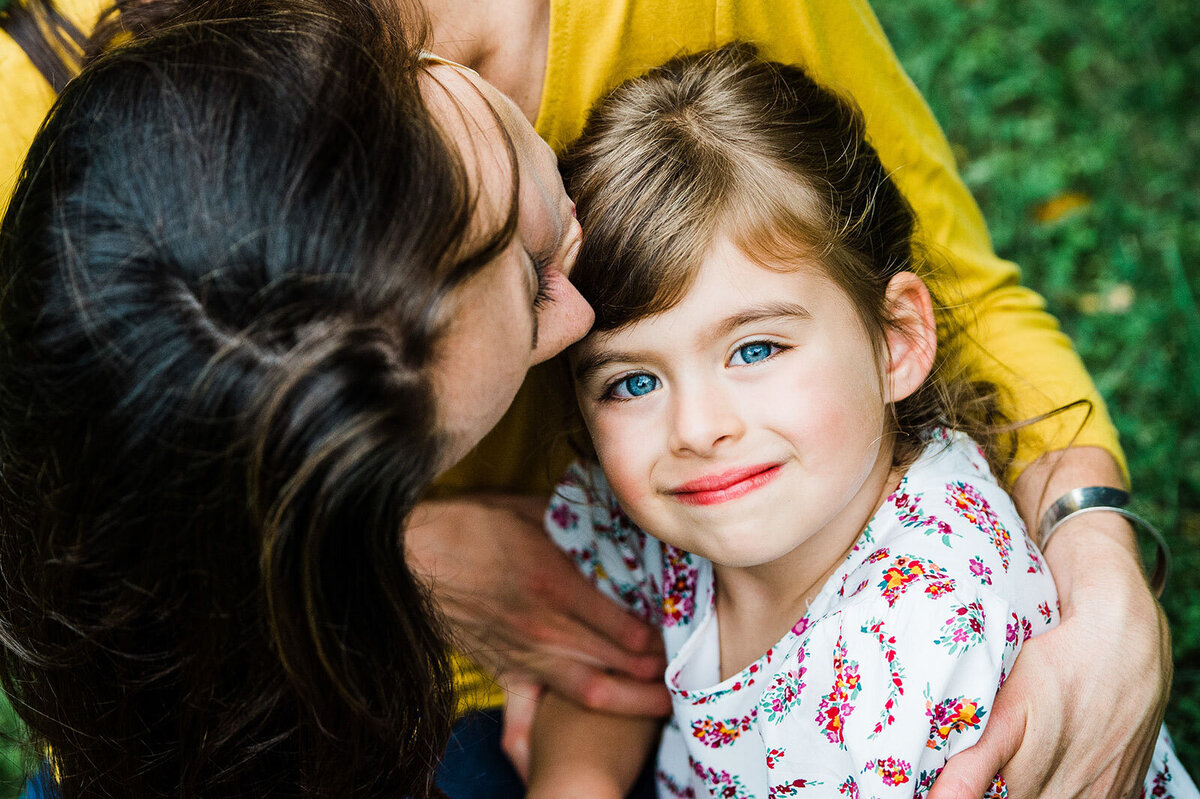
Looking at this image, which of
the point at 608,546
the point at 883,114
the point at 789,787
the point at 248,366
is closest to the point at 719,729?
the point at 789,787

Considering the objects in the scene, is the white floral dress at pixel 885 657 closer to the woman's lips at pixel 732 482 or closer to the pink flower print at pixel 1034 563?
the pink flower print at pixel 1034 563

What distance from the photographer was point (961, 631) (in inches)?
54.0

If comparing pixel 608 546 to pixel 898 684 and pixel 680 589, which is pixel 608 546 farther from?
pixel 898 684

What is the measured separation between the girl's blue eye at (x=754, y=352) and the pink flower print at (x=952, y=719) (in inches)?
20.4

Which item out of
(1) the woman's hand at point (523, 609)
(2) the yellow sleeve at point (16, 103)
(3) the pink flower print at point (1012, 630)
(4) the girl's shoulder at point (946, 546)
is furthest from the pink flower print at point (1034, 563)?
(2) the yellow sleeve at point (16, 103)

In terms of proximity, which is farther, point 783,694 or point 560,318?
point 783,694

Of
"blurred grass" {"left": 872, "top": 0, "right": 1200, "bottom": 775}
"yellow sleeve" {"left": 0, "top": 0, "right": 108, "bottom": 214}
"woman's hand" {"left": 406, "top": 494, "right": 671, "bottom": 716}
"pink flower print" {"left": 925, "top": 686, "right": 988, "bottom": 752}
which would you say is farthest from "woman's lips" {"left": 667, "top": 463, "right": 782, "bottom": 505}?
"blurred grass" {"left": 872, "top": 0, "right": 1200, "bottom": 775}

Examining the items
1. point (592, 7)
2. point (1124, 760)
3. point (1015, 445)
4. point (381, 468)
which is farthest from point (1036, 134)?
point (381, 468)

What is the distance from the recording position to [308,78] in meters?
1.18

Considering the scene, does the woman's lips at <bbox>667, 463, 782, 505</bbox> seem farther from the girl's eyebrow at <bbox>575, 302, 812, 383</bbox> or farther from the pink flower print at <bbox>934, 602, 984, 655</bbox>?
the pink flower print at <bbox>934, 602, 984, 655</bbox>

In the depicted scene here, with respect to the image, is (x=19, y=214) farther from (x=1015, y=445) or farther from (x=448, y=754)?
(x=1015, y=445)

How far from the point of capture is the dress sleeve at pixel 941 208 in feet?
6.08

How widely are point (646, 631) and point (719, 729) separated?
0.38 meters

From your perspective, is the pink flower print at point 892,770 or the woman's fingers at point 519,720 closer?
the pink flower print at point 892,770
